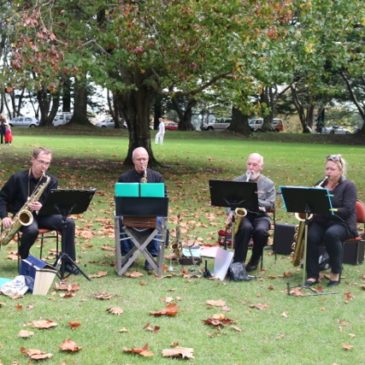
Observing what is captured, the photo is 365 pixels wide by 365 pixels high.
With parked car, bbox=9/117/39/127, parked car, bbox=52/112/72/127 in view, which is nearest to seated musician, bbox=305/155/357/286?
parked car, bbox=9/117/39/127

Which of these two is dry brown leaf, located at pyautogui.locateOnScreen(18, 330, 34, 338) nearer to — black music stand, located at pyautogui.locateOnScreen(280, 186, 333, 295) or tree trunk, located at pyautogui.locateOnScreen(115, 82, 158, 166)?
black music stand, located at pyautogui.locateOnScreen(280, 186, 333, 295)

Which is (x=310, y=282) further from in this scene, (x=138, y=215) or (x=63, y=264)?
(x=63, y=264)

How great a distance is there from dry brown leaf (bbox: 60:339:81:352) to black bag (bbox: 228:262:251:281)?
274 centimetres

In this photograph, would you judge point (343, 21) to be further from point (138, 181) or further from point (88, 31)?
point (138, 181)

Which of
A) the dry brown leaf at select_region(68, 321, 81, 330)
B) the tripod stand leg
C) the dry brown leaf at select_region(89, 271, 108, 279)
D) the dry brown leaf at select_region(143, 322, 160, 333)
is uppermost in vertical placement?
the tripod stand leg

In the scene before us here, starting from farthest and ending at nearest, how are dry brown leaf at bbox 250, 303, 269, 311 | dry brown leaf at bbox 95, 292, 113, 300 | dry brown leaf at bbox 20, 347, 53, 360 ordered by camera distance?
dry brown leaf at bbox 95, 292, 113, 300
dry brown leaf at bbox 250, 303, 269, 311
dry brown leaf at bbox 20, 347, 53, 360

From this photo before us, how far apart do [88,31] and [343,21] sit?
6.91 metres

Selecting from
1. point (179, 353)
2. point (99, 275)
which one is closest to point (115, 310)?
point (179, 353)

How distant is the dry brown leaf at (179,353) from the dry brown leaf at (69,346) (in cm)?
69

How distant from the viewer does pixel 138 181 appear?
8.26m

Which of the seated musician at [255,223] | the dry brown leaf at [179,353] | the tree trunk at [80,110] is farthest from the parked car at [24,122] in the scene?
the dry brown leaf at [179,353]

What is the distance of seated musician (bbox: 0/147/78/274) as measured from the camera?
7547mm

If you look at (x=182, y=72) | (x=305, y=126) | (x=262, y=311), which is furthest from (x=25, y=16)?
(x=305, y=126)

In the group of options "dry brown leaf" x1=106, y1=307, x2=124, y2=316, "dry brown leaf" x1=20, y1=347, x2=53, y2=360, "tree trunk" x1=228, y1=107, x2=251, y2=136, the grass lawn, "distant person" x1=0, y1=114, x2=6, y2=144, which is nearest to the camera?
"dry brown leaf" x1=20, y1=347, x2=53, y2=360
